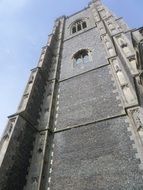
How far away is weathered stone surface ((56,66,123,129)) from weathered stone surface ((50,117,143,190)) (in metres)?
0.53

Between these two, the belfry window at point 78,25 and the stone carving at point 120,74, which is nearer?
the stone carving at point 120,74

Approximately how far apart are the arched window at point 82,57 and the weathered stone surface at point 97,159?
205 inches

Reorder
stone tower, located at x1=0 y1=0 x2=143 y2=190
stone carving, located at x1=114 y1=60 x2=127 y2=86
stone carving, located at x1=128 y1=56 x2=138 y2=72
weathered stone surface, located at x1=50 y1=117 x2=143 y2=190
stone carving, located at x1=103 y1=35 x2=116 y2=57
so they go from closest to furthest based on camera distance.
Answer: weathered stone surface, located at x1=50 y1=117 x2=143 y2=190 → stone tower, located at x1=0 y1=0 x2=143 y2=190 → stone carving, located at x1=128 y1=56 x2=138 y2=72 → stone carving, located at x1=114 y1=60 x2=127 y2=86 → stone carving, located at x1=103 y1=35 x2=116 y2=57

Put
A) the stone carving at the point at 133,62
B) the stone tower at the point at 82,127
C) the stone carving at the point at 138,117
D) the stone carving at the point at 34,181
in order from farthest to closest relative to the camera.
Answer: the stone carving at the point at 133,62 < the stone carving at the point at 34,181 < the stone carving at the point at 138,117 < the stone tower at the point at 82,127

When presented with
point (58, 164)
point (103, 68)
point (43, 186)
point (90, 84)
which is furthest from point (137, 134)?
point (103, 68)

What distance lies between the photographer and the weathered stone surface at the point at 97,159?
656 centimetres

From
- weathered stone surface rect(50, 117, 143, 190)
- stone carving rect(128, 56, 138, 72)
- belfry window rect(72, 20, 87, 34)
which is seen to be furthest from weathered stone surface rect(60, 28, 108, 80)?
weathered stone surface rect(50, 117, 143, 190)

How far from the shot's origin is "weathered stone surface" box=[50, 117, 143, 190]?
21.5 ft

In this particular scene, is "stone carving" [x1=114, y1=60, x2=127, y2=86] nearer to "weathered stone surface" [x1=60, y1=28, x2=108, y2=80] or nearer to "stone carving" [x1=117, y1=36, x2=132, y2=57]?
"stone carving" [x1=117, y1=36, x2=132, y2=57]

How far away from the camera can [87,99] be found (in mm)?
9875

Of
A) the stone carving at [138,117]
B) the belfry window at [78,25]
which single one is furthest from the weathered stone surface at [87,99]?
the belfry window at [78,25]

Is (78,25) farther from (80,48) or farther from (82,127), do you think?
(82,127)

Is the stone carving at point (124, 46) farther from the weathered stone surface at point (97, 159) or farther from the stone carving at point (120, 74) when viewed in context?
the weathered stone surface at point (97, 159)

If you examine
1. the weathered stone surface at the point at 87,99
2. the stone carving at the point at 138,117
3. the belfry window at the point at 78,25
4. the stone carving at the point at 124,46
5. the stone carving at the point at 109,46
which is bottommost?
the stone carving at the point at 138,117
